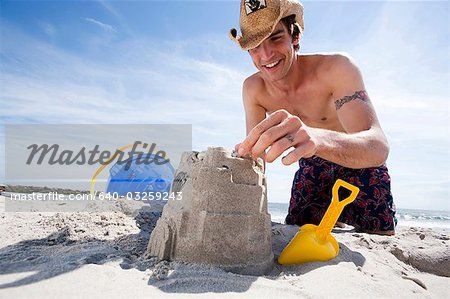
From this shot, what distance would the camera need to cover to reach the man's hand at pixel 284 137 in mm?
1495

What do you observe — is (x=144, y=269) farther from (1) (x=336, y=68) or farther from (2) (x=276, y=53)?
(1) (x=336, y=68)

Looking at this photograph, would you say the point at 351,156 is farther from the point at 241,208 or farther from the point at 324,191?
the point at 324,191

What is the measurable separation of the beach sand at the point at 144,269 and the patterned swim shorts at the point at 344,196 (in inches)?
24.0

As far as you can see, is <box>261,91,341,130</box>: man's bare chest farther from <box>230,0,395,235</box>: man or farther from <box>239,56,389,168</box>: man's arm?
<box>239,56,389,168</box>: man's arm

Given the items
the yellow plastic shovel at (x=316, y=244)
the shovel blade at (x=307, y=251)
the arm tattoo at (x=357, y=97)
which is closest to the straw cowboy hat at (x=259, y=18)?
the arm tattoo at (x=357, y=97)

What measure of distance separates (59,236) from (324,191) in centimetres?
281

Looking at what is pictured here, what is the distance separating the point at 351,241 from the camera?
2.82 metres

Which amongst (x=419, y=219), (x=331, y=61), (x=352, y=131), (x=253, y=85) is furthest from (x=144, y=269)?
(x=419, y=219)

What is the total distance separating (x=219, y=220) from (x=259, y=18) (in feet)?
5.88

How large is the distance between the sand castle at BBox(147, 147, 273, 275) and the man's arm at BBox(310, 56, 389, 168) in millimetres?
466

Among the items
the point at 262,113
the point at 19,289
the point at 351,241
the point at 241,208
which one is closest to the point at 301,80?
the point at 262,113

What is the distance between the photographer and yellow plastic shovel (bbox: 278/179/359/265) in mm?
2035

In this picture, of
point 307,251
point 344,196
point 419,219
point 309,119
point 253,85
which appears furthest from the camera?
point 419,219

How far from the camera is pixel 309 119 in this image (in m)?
3.46
